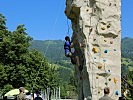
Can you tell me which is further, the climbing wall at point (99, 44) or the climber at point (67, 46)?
the climber at point (67, 46)

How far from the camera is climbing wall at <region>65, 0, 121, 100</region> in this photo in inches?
472

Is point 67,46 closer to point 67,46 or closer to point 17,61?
point 67,46

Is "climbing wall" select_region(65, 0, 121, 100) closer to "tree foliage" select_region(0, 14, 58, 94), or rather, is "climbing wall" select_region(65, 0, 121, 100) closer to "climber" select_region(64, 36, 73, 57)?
"climber" select_region(64, 36, 73, 57)

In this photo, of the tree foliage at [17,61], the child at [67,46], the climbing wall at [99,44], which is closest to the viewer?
the climbing wall at [99,44]

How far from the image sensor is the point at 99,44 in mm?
12078

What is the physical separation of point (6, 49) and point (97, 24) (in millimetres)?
25110

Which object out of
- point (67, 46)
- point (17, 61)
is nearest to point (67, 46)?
point (67, 46)

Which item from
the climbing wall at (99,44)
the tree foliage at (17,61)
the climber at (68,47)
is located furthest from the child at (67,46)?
the tree foliage at (17,61)

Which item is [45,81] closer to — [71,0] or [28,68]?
[28,68]

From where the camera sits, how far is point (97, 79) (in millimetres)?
11969

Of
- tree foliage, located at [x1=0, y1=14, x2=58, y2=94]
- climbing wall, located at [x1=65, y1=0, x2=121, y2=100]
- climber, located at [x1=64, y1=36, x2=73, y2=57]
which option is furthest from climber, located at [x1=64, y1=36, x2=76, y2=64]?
tree foliage, located at [x1=0, y1=14, x2=58, y2=94]

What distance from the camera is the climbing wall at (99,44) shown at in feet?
39.3

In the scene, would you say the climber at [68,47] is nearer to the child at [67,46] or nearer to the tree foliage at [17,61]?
the child at [67,46]

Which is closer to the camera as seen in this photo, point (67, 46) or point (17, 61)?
point (67, 46)
